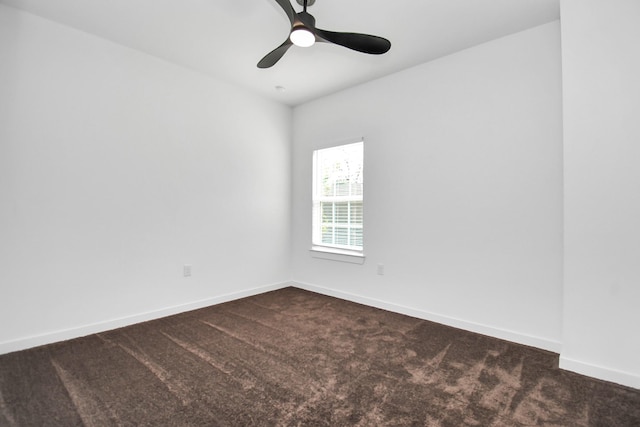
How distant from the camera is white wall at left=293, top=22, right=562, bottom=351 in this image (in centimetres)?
244

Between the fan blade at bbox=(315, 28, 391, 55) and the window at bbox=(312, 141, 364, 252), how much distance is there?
165 centimetres

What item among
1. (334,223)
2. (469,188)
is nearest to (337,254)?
(334,223)

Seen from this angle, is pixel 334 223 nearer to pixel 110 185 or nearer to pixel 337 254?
pixel 337 254

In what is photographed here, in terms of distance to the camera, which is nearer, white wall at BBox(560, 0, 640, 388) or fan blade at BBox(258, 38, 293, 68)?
white wall at BBox(560, 0, 640, 388)

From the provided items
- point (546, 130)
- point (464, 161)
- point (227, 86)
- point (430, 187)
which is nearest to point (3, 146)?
point (227, 86)

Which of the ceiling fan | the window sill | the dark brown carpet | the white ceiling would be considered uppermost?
the white ceiling

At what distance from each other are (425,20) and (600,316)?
252 cm

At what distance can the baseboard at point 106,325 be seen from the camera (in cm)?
231

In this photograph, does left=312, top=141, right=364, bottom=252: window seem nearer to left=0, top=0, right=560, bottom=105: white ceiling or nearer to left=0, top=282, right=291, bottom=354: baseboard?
left=0, top=0, right=560, bottom=105: white ceiling

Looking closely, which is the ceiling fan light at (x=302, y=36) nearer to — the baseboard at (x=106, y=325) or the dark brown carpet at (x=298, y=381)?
the dark brown carpet at (x=298, y=381)

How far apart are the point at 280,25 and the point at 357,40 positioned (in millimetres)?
829

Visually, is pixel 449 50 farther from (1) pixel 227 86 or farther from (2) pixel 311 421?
(2) pixel 311 421

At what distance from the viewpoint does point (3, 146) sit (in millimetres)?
2260

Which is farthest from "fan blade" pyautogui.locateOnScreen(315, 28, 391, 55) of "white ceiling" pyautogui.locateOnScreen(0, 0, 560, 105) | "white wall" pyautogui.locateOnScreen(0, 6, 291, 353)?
"white wall" pyautogui.locateOnScreen(0, 6, 291, 353)
